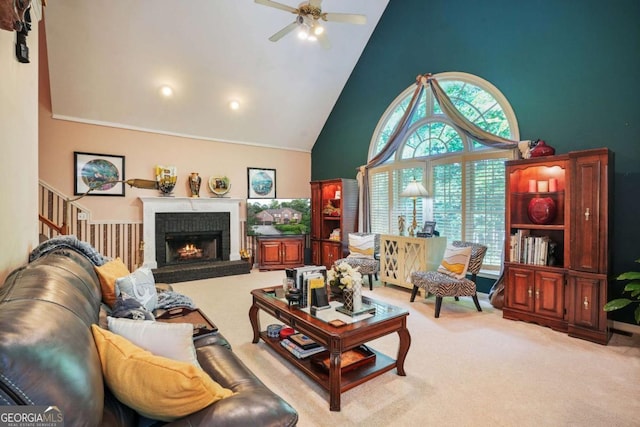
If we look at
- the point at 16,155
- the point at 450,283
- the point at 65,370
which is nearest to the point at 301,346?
the point at 65,370

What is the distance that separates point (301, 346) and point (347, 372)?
0.43 m

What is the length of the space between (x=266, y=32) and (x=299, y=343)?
4758 millimetres

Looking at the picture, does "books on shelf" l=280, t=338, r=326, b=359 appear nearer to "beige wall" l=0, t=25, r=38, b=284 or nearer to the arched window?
"beige wall" l=0, t=25, r=38, b=284

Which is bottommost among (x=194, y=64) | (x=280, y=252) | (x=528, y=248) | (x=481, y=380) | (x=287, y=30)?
(x=481, y=380)

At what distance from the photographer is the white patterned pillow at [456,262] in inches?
152

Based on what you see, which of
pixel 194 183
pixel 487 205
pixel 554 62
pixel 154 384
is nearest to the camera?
pixel 154 384

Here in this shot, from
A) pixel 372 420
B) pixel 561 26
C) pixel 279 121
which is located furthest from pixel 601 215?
pixel 279 121

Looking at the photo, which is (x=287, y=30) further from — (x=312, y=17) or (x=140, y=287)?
(x=140, y=287)

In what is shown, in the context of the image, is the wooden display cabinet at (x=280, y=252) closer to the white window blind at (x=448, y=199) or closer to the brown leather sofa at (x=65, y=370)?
the white window blind at (x=448, y=199)

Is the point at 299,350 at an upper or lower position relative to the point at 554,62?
lower

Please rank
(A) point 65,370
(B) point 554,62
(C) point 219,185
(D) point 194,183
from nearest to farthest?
(A) point 65,370, (B) point 554,62, (D) point 194,183, (C) point 219,185

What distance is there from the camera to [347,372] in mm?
2230

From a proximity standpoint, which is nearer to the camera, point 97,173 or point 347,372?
point 347,372

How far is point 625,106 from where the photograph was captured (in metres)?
3.18
